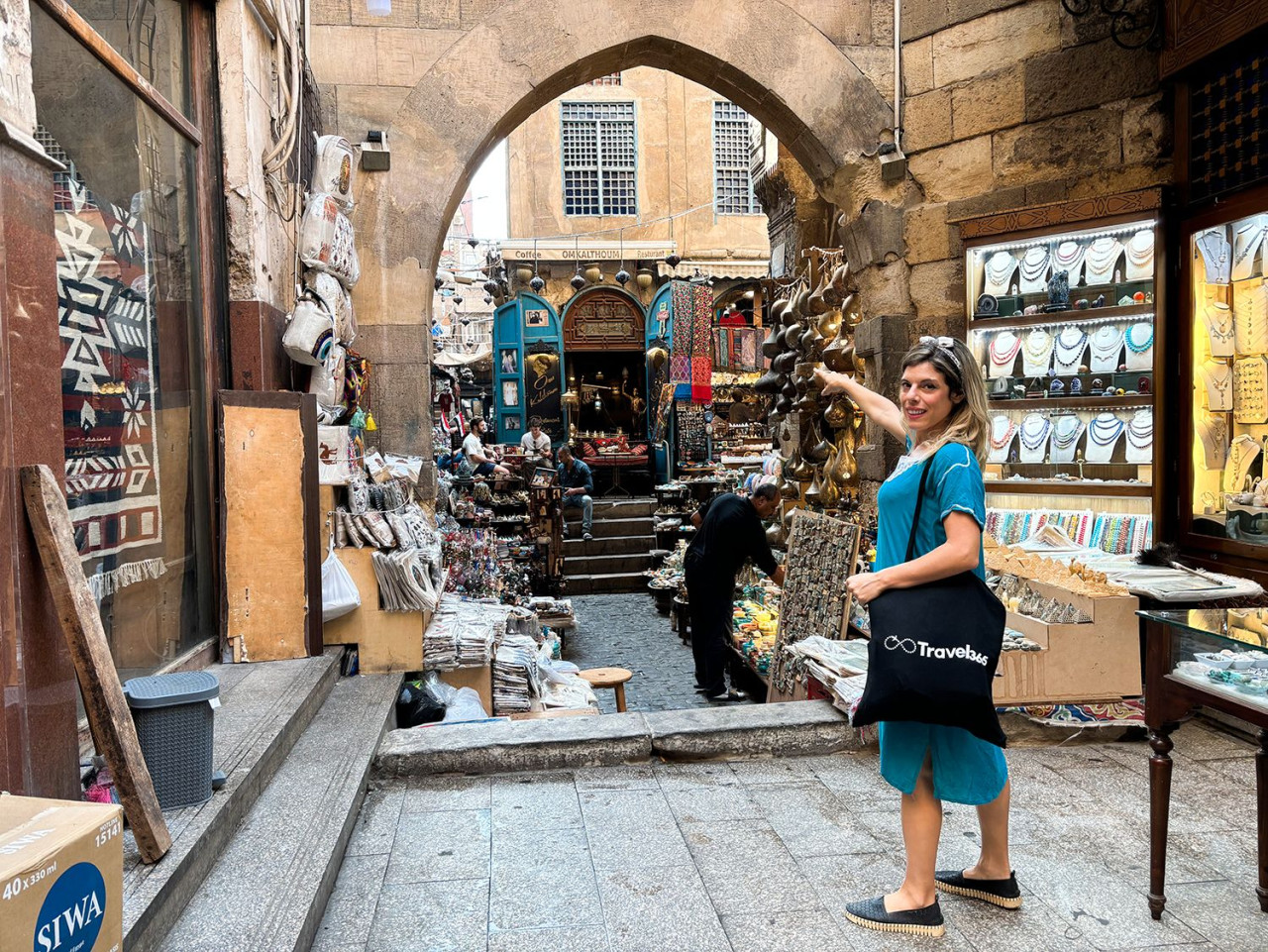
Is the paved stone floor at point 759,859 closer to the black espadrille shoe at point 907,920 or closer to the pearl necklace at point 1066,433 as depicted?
the black espadrille shoe at point 907,920

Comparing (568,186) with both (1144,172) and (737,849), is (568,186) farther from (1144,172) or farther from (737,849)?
(737,849)

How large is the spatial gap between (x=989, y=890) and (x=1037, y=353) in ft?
12.4

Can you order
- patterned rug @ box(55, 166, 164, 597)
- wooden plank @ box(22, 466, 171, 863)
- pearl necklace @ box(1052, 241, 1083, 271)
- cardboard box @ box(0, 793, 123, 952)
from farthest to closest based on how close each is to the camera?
pearl necklace @ box(1052, 241, 1083, 271)
patterned rug @ box(55, 166, 164, 597)
wooden plank @ box(22, 466, 171, 863)
cardboard box @ box(0, 793, 123, 952)

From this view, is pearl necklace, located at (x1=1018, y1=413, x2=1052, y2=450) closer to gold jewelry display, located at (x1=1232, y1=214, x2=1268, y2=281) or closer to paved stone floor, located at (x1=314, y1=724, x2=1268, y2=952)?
gold jewelry display, located at (x1=1232, y1=214, x2=1268, y2=281)

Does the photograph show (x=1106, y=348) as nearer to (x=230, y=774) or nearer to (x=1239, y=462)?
(x=1239, y=462)

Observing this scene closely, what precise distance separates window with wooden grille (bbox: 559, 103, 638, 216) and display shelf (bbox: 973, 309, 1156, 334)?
47.1 feet

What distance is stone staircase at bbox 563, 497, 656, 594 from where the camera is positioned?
484 inches

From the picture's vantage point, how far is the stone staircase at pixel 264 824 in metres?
2.06

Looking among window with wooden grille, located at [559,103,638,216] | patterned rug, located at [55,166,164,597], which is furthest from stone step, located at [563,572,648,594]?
window with wooden grille, located at [559,103,638,216]

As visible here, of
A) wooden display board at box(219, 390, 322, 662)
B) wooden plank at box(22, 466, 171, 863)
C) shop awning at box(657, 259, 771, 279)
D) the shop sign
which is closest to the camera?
wooden plank at box(22, 466, 171, 863)

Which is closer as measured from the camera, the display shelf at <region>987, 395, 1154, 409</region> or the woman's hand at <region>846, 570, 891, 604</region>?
the woman's hand at <region>846, 570, 891, 604</region>

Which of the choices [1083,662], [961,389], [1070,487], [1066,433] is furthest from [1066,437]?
[961,389]

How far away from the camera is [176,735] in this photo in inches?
95.6

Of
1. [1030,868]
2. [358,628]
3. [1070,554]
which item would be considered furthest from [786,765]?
[358,628]
